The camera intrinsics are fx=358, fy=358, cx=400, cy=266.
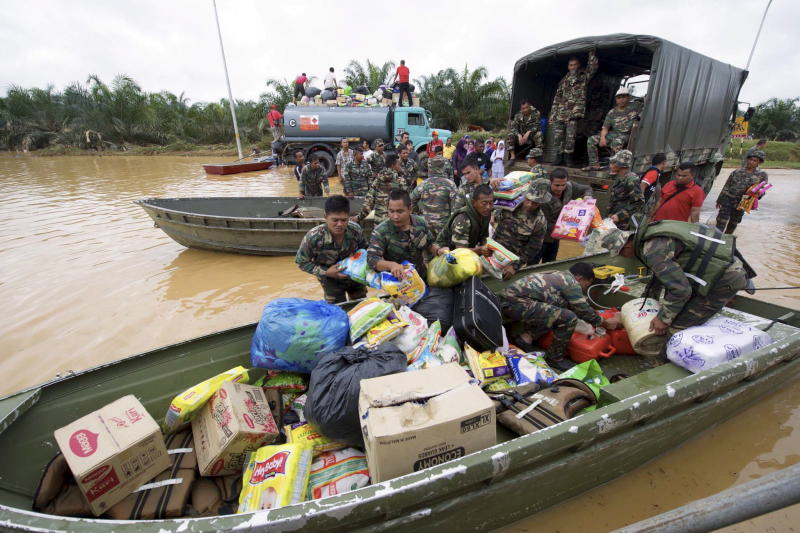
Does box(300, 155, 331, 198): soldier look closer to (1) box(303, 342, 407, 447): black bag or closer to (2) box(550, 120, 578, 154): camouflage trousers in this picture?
(2) box(550, 120, 578, 154): camouflage trousers

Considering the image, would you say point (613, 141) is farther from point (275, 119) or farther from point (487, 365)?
point (275, 119)

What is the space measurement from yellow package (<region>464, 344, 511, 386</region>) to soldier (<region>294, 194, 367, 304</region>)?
1.34 metres

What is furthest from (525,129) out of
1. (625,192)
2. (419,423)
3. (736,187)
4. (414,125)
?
(414,125)

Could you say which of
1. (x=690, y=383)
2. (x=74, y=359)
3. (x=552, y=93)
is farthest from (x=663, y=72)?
(x=74, y=359)

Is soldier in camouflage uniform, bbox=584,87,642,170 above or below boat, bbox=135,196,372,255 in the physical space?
above

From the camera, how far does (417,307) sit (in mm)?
2928

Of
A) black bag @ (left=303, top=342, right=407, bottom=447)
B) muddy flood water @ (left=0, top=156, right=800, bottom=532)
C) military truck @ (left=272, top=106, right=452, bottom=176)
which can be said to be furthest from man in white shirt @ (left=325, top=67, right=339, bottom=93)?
black bag @ (left=303, top=342, right=407, bottom=447)

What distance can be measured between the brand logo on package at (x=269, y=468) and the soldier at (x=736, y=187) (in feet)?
26.7

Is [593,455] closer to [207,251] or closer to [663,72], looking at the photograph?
[663,72]

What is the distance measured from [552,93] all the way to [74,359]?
8.83m

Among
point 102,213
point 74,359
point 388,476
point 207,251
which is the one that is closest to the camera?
point 388,476

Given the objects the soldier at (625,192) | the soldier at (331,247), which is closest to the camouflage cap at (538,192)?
the soldier at (625,192)

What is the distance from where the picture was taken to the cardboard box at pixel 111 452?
1480mm

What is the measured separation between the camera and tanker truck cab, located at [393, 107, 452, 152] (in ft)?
47.3
